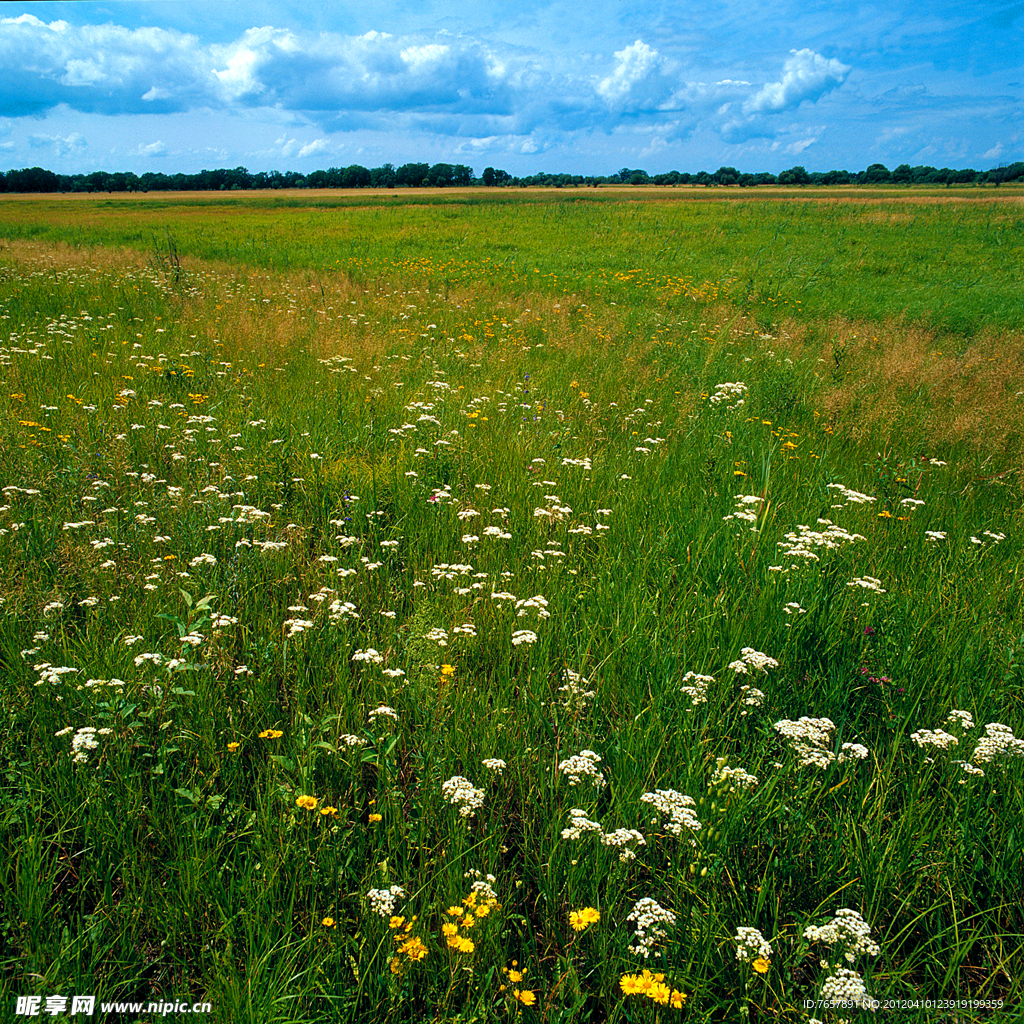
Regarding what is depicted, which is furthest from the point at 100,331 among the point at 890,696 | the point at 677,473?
the point at 890,696

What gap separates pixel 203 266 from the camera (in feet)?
48.7

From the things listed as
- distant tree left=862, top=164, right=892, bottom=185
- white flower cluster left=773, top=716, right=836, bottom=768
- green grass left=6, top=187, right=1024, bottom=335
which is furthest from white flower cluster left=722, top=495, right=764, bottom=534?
distant tree left=862, top=164, right=892, bottom=185

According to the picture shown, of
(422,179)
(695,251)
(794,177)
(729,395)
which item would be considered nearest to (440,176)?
(422,179)

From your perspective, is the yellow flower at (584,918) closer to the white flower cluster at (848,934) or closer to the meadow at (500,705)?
the meadow at (500,705)

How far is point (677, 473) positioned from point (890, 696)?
266 centimetres

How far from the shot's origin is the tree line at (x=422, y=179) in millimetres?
89688

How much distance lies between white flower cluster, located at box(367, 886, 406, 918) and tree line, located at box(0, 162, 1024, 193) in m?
112

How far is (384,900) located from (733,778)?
1200 millimetres

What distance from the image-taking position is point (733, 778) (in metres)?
2.04

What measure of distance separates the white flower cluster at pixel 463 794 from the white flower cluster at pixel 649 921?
549mm

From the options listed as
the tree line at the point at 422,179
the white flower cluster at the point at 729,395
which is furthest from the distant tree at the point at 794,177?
the white flower cluster at the point at 729,395

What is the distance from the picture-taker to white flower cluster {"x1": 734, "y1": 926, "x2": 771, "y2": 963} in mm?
1554

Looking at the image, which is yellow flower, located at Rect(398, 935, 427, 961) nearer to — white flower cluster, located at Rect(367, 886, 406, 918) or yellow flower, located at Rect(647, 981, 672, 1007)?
white flower cluster, located at Rect(367, 886, 406, 918)

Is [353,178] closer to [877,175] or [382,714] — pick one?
[877,175]
